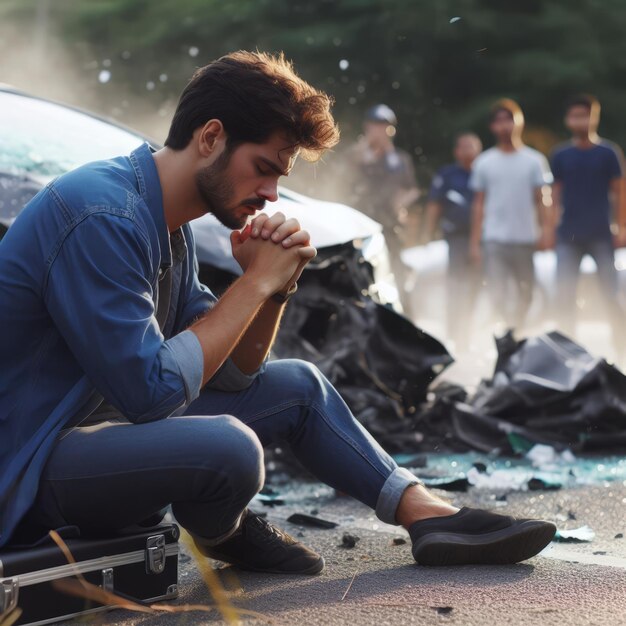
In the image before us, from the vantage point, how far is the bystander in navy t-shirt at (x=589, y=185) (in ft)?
31.2

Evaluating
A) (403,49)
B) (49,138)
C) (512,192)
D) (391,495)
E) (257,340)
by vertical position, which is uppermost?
(403,49)

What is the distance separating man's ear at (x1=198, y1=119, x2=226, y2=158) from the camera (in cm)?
311

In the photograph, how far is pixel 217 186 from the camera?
124 inches

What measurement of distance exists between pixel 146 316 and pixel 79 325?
0.15 metres

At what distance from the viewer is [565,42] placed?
2084cm

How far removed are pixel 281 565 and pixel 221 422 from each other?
24.9 inches

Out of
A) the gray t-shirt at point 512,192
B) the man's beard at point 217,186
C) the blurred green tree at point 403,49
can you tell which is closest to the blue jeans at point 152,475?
the man's beard at point 217,186

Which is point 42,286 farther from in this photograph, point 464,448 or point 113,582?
point 464,448

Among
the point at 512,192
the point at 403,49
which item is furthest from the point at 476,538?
the point at 403,49

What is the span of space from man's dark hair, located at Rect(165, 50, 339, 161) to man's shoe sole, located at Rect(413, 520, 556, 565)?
111cm

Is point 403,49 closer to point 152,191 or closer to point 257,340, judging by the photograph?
point 257,340

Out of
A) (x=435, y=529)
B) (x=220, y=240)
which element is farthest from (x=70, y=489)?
(x=220, y=240)

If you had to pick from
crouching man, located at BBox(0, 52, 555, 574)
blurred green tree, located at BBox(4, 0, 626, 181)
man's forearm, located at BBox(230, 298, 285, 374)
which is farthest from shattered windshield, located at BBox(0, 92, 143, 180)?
blurred green tree, located at BBox(4, 0, 626, 181)

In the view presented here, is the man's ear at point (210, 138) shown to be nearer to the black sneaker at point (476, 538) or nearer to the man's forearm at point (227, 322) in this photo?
the man's forearm at point (227, 322)
